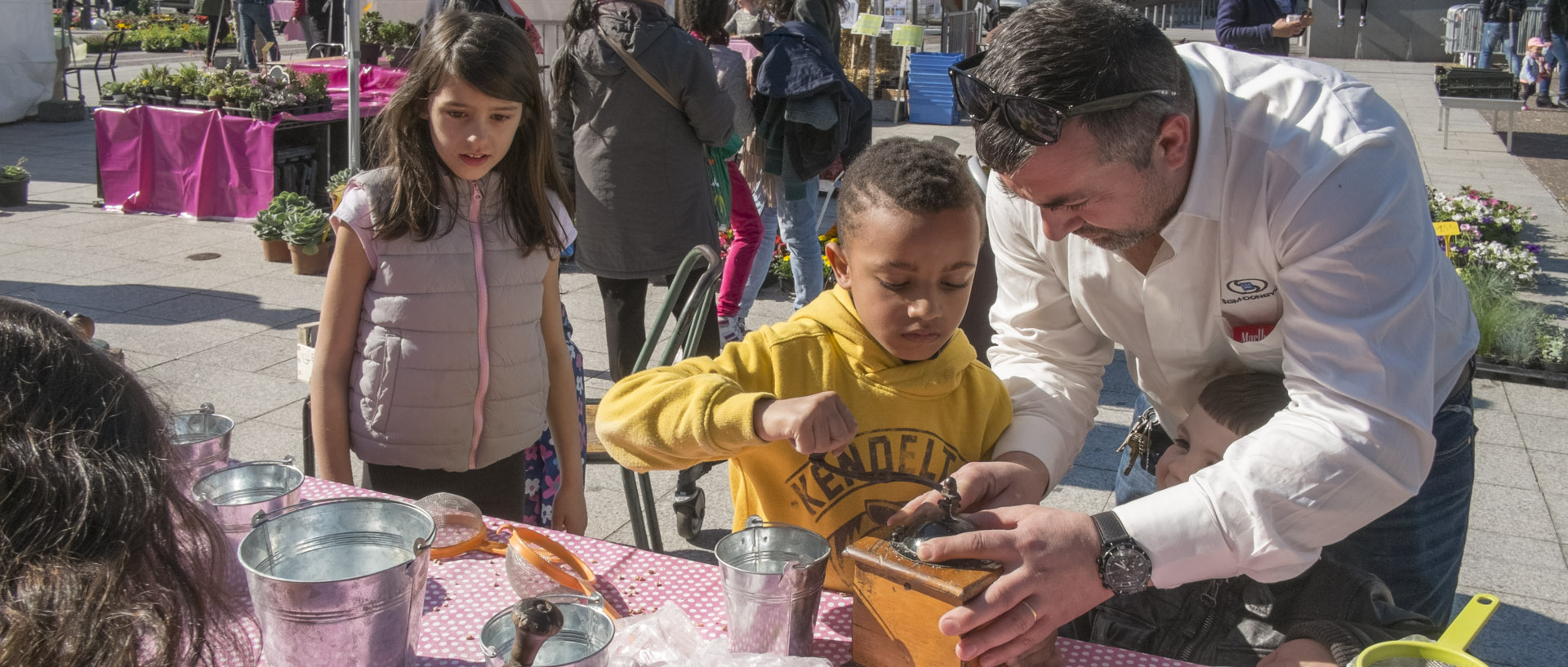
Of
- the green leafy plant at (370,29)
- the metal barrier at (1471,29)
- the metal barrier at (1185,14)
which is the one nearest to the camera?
the green leafy plant at (370,29)

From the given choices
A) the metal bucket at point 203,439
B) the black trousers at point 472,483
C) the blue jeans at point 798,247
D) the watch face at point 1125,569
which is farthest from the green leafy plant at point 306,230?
the watch face at point 1125,569

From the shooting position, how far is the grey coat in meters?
4.24

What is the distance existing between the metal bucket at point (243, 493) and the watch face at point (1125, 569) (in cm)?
111

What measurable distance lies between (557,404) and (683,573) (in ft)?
3.87

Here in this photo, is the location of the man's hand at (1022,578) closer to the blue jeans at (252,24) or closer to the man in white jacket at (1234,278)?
the man in white jacket at (1234,278)

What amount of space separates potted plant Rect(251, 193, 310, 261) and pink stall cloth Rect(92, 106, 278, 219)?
94cm

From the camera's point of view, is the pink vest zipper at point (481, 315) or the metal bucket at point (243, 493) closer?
the metal bucket at point (243, 493)

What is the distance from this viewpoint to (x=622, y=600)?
1.64 metres

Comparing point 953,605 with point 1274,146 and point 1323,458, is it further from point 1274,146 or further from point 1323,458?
point 1274,146

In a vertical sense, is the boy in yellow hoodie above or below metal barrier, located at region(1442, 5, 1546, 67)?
below

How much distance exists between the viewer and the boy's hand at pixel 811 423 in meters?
1.62

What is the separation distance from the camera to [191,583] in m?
1.01

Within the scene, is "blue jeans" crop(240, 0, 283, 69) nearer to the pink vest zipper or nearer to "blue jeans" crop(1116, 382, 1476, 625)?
the pink vest zipper

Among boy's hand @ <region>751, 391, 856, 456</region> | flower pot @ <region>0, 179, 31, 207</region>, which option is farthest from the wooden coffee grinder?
flower pot @ <region>0, 179, 31, 207</region>
